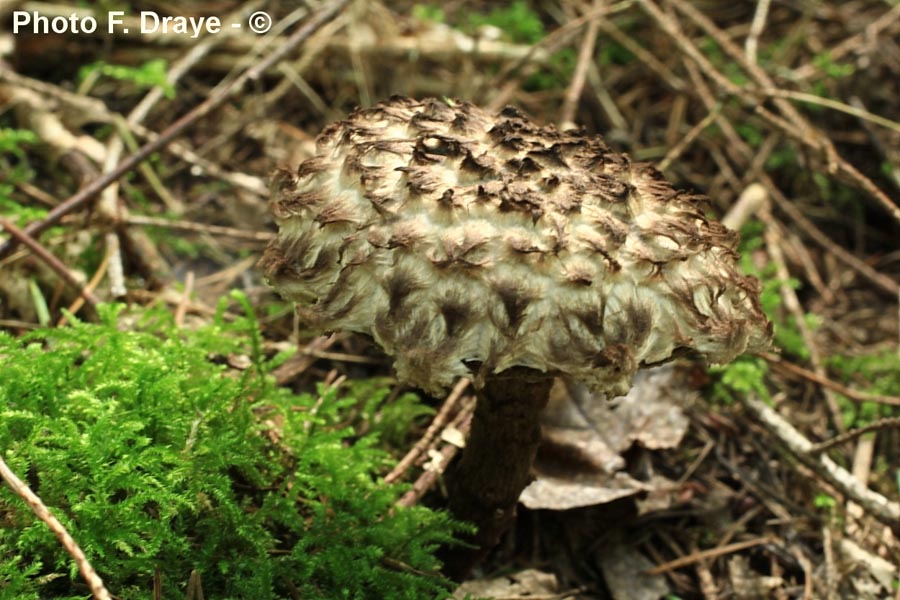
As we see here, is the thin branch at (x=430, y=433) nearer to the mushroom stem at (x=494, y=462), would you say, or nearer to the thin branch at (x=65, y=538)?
the mushroom stem at (x=494, y=462)

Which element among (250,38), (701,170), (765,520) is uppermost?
(250,38)

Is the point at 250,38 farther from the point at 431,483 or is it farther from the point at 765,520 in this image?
the point at 765,520

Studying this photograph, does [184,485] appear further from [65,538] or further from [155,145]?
[155,145]

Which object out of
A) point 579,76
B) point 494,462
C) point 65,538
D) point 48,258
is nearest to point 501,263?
point 494,462

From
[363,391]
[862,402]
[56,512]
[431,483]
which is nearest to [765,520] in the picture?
[862,402]

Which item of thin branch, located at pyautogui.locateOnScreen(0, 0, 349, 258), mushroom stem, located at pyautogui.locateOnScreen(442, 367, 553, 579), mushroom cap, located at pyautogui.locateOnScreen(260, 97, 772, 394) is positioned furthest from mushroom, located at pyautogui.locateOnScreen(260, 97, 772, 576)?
thin branch, located at pyautogui.locateOnScreen(0, 0, 349, 258)

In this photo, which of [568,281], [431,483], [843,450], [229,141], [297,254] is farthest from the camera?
[229,141]

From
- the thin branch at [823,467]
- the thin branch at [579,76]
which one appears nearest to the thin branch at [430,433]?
the thin branch at [823,467]
